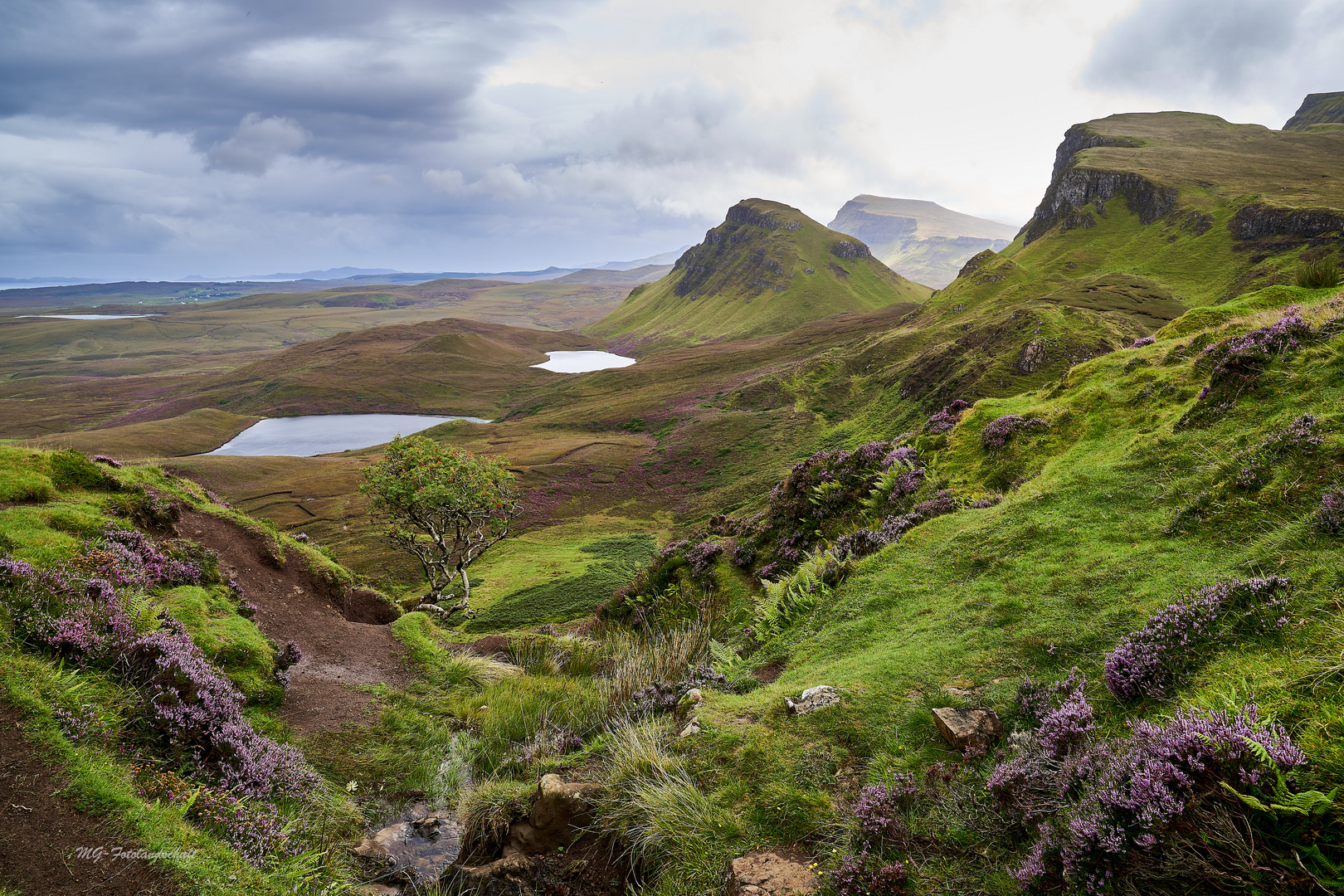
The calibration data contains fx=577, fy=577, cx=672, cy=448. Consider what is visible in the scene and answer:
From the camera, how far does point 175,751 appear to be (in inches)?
287

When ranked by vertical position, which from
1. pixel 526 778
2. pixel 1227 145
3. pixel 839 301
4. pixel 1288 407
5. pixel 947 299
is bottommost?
pixel 526 778

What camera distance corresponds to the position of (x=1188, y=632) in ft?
17.0

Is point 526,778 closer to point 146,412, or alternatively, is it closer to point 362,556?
point 362,556

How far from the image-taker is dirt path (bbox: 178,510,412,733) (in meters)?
11.5

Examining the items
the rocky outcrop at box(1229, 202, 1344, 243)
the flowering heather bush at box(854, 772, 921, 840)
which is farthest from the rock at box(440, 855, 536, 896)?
the rocky outcrop at box(1229, 202, 1344, 243)

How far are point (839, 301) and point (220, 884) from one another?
198 m

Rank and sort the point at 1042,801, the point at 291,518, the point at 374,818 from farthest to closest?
1. the point at 291,518
2. the point at 374,818
3. the point at 1042,801

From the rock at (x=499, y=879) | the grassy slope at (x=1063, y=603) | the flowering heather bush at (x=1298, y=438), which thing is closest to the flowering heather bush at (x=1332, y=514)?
the grassy slope at (x=1063, y=603)

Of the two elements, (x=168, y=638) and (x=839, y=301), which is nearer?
(x=168, y=638)

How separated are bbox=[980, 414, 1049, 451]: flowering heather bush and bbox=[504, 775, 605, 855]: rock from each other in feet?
40.4

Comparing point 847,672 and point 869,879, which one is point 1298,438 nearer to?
point 847,672

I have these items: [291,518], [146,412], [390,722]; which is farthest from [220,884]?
[146,412]

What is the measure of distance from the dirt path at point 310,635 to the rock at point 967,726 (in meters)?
10.7

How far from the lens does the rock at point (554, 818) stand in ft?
23.0
